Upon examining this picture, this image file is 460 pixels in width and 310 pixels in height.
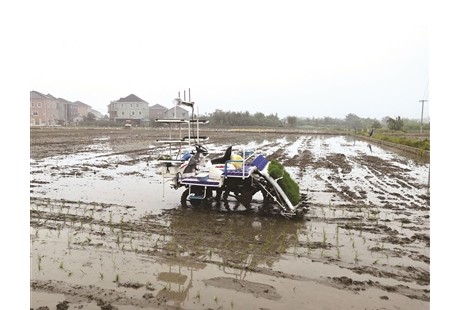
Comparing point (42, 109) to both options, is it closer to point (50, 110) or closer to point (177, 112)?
point (50, 110)

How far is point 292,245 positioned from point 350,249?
907 millimetres

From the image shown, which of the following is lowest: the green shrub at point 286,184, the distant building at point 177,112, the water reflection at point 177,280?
the water reflection at point 177,280

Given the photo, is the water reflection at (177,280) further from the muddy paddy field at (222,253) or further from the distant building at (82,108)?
the distant building at (82,108)

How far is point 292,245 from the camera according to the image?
223 inches

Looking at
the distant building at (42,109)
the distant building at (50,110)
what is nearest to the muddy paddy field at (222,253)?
the distant building at (50,110)

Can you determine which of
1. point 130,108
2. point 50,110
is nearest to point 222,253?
point 50,110

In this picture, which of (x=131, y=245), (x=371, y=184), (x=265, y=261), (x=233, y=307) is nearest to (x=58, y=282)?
(x=131, y=245)

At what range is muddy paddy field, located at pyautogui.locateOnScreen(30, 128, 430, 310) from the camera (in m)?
4.00

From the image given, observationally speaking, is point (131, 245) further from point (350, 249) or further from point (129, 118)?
point (129, 118)

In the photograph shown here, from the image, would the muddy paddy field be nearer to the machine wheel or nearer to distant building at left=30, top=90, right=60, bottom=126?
the machine wheel

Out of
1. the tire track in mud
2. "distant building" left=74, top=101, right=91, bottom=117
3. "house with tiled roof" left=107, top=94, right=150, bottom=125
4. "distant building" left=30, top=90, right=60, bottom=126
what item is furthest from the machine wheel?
"distant building" left=74, top=101, right=91, bottom=117

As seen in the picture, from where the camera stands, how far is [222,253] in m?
5.25

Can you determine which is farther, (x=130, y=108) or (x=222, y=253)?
(x=130, y=108)

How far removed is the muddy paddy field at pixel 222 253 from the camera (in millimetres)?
4000
